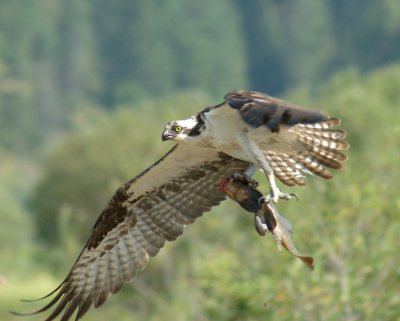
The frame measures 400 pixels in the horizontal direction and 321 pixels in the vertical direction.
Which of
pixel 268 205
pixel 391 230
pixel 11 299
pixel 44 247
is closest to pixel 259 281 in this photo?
pixel 391 230

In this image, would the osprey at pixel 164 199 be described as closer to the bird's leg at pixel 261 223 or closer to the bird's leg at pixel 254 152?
the bird's leg at pixel 254 152

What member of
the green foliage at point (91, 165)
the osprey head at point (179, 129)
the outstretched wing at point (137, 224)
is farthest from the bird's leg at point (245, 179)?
the green foliage at point (91, 165)

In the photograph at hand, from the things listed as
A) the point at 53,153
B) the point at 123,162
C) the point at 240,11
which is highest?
the point at 240,11

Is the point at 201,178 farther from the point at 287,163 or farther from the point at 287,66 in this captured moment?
the point at 287,66

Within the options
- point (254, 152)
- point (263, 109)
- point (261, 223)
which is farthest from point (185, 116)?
point (263, 109)

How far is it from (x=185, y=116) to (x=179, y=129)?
47.0 metres

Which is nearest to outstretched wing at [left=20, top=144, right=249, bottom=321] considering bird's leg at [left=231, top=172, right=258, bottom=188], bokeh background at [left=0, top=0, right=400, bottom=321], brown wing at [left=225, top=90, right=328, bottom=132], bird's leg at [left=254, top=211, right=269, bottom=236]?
bokeh background at [left=0, top=0, right=400, bottom=321]

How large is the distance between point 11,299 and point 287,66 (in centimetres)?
8881

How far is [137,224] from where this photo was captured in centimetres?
1353

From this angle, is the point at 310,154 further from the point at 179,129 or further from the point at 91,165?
A: the point at 91,165

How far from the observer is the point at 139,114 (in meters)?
64.5

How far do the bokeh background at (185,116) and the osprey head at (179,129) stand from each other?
198 cm

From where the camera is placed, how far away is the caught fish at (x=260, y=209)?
10.5 m

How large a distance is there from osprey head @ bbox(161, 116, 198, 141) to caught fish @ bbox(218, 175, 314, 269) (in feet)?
2.03
